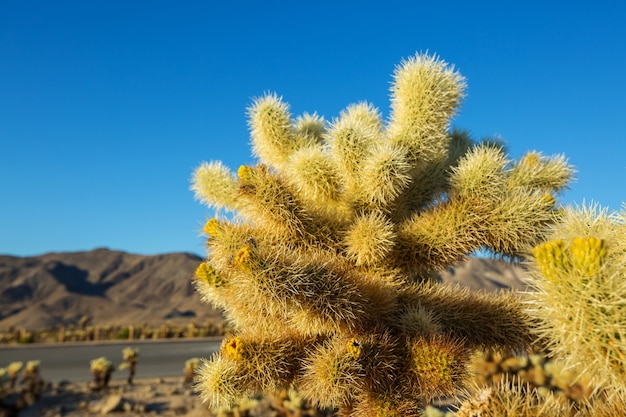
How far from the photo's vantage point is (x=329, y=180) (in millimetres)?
3248

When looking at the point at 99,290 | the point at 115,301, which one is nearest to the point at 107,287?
the point at 99,290

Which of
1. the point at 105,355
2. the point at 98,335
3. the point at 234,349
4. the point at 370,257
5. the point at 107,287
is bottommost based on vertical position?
the point at 234,349

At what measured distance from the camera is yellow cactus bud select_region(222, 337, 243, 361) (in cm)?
263

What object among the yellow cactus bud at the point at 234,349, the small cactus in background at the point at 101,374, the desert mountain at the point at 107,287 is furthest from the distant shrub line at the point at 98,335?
the yellow cactus bud at the point at 234,349

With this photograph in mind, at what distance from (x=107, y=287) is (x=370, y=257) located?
2246 inches

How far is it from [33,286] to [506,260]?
5565 cm

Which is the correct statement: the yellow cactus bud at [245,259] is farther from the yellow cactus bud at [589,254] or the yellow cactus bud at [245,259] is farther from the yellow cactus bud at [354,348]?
the yellow cactus bud at [589,254]

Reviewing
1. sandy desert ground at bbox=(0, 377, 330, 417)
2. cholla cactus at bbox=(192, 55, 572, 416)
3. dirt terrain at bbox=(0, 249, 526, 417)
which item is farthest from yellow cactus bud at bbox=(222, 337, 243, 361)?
dirt terrain at bbox=(0, 249, 526, 417)

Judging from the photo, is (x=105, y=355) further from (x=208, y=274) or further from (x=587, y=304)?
(x=587, y=304)

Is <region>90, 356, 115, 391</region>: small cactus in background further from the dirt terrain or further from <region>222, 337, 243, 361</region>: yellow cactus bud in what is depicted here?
<region>222, 337, 243, 361</region>: yellow cactus bud

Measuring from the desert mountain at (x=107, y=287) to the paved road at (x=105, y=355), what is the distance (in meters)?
13.7

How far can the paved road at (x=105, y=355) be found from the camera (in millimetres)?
15133

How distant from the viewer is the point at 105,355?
18.6 meters

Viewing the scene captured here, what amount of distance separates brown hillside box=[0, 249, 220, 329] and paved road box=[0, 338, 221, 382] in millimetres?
14377
